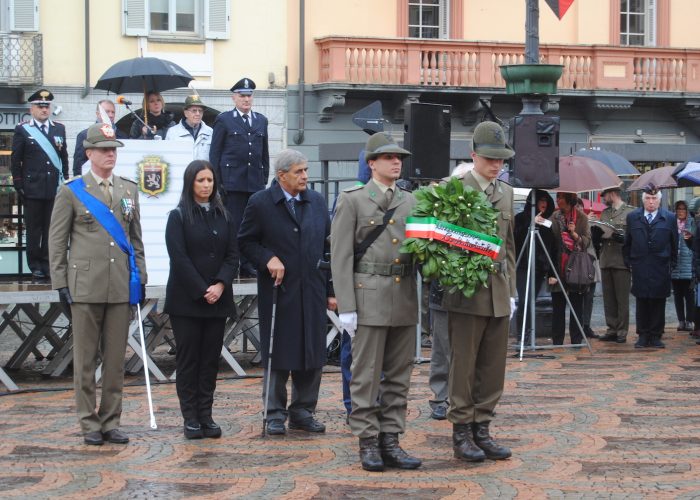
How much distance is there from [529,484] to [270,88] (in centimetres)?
2098

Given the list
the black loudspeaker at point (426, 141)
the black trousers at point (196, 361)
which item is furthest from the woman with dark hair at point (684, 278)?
the black trousers at point (196, 361)

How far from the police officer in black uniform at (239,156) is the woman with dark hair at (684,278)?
227 inches

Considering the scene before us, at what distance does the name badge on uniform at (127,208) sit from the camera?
30.6 ft

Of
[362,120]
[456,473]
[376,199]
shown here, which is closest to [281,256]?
[376,199]

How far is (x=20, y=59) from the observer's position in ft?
85.6

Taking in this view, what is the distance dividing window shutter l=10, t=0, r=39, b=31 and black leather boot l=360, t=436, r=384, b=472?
19.6m

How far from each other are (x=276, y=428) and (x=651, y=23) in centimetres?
2392

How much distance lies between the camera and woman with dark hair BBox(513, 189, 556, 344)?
48.1ft

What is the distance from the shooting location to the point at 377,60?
2852 cm

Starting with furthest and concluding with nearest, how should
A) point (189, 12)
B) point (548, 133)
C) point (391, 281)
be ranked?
1. point (189, 12)
2. point (548, 133)
3. point (391, 281)

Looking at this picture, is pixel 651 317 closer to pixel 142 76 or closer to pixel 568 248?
pixel 568 248

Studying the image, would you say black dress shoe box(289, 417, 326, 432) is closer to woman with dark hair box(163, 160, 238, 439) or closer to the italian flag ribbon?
woman with dark hair box(163, 160, 238, 439)

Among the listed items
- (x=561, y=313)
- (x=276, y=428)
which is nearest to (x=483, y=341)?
(x=276, y=428)

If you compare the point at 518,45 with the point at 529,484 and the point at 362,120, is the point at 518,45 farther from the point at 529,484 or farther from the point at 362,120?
the point at 529,484
